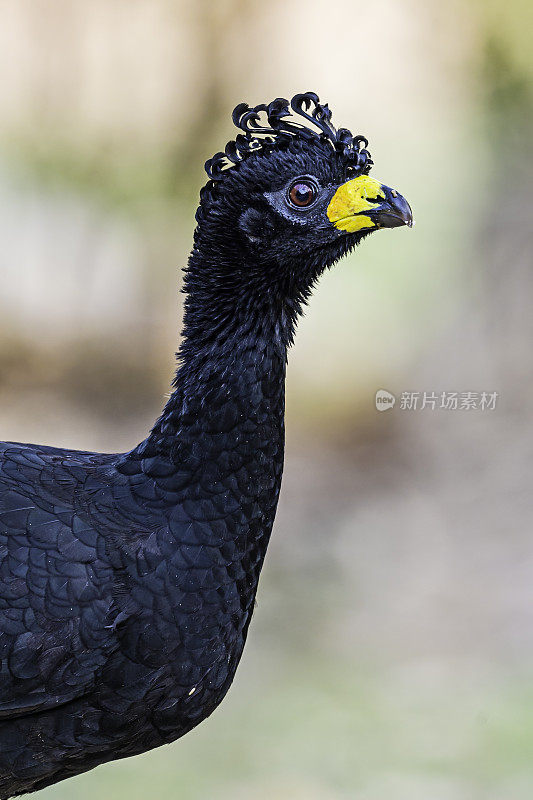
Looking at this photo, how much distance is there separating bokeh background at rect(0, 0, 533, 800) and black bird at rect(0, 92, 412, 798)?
374 centimetres

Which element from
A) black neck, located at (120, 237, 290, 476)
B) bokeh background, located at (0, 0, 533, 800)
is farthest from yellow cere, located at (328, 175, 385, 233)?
bokeh background, located at (0, 0, 533, 800)

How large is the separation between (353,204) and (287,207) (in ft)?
0.56

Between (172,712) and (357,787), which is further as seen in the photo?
(357,787)

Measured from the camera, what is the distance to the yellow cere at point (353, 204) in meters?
2.52

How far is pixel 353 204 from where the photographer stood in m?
2.52

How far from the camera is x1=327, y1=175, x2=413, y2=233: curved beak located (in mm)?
2512

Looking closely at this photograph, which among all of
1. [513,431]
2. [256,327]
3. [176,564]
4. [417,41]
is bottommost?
[176,564]

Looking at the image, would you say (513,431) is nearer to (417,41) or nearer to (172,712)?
(417,41)

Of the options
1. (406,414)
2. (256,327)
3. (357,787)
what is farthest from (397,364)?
(256,327)

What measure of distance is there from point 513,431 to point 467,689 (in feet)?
9.05

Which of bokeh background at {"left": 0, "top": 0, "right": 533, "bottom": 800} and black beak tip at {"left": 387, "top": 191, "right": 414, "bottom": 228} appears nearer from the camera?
black beak tip at {"left": 387, "top": 191, "right": 414, "bottom": 228}

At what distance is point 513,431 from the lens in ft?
23.7

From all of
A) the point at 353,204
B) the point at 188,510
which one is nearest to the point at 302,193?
the point at 353,204

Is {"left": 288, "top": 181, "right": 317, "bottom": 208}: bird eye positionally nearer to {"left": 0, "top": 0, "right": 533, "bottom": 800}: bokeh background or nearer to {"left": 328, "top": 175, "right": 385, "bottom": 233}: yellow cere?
{"left": 328, "top": 175, "right": 385, "bottom": 233}: yellow cere
